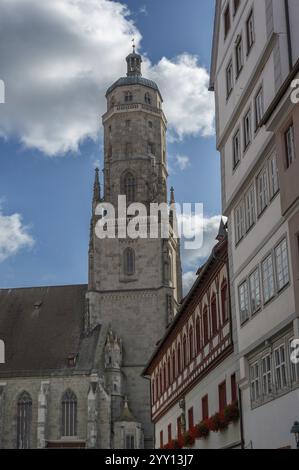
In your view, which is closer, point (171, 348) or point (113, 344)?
point (171, 348)

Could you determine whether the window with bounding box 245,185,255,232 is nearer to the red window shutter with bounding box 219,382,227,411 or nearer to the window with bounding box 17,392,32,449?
the red window shutter with bounding box 219,382,227,411

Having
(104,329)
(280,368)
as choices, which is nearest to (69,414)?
(104,329)

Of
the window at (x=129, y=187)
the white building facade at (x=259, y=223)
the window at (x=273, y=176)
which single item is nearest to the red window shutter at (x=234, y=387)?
the white building facade at (x=259, y=223)

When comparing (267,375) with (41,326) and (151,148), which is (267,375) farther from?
(151,148)

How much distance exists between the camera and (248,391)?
2492 centimetres

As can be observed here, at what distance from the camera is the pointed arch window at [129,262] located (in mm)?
77312

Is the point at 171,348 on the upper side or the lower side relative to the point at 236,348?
upper

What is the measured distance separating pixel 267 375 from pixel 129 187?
61.1 meters

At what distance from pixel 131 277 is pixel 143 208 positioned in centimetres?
782

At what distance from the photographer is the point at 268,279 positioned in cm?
2275

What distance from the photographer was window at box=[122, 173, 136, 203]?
82.3m
